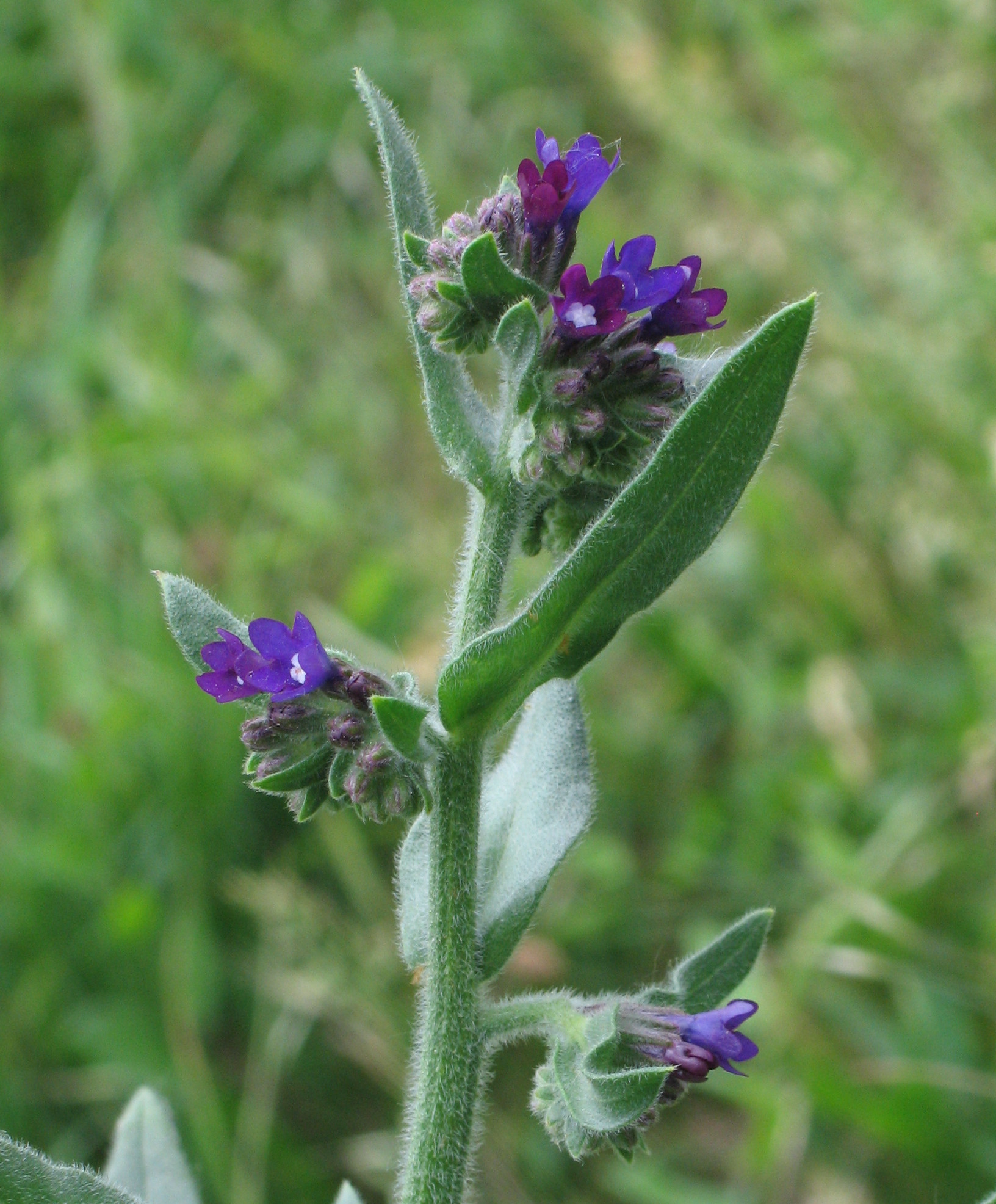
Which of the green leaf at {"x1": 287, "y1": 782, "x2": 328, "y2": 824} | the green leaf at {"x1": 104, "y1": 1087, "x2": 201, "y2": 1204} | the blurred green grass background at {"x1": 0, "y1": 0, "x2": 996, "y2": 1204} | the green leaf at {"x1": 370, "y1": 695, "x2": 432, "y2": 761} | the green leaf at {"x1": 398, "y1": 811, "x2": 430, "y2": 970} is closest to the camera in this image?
the green leaf at {"x1": 370, "y1": 695, "x2": 432, "y2": 761}

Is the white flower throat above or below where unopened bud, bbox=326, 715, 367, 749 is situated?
above

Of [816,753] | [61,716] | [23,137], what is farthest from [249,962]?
[23,137]

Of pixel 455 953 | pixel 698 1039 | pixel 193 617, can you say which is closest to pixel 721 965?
pixel 698 1039

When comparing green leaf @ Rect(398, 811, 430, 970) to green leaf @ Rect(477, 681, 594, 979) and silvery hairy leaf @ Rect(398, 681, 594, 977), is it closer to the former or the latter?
silvery hairy leaf @ Rect(398, 681, 594, 977)

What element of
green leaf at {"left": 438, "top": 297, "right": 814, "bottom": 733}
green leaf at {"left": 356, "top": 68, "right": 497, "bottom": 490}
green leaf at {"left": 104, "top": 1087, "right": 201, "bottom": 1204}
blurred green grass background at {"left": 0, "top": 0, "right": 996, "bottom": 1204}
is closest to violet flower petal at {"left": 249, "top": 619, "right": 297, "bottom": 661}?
green leaf at {"left": 438, "top": 297, "right": 814, "bottom": 733}

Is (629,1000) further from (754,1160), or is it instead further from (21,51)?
(21,51)

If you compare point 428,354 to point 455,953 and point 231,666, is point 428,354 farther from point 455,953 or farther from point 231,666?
point 455,953

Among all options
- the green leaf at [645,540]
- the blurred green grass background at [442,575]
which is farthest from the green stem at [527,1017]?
the blurred green grass background at [442,575]
